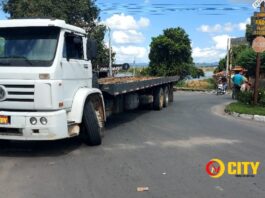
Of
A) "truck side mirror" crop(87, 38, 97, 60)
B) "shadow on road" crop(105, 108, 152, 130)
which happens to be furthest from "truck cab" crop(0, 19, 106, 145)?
"shadow on road" crop(105, 108, 152, 130)

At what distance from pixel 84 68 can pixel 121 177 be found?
11.6ft

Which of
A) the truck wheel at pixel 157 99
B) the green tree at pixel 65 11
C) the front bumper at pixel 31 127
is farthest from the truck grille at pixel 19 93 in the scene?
the green tree at pixel 65 11

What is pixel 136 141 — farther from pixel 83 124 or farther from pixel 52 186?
pixel 52 186

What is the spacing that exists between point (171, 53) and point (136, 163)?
36909 millimetres

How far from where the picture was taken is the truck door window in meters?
9.10

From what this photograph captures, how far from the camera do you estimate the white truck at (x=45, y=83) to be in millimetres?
8258

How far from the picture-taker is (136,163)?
8109 millimetres

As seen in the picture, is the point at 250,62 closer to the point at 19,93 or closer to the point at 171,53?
the point at 171,53

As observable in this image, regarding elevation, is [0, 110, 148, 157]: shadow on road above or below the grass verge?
above

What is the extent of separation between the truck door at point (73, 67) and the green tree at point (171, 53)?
33.7 m

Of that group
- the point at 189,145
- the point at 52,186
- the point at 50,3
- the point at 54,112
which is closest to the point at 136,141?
the point at 189,145

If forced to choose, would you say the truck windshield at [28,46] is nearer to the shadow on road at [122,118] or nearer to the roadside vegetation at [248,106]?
the shadow on road at [122,118]

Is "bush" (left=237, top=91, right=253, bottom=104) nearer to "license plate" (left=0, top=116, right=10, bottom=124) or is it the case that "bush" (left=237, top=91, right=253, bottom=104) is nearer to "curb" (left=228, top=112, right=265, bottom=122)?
"curb" (left=228, top=112, right=265, bottom=122)

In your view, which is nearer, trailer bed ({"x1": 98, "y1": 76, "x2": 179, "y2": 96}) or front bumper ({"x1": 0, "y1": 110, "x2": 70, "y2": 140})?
front bumper ({"x1": 0, "y1": 110, "x2": 70, "y2": 140})
